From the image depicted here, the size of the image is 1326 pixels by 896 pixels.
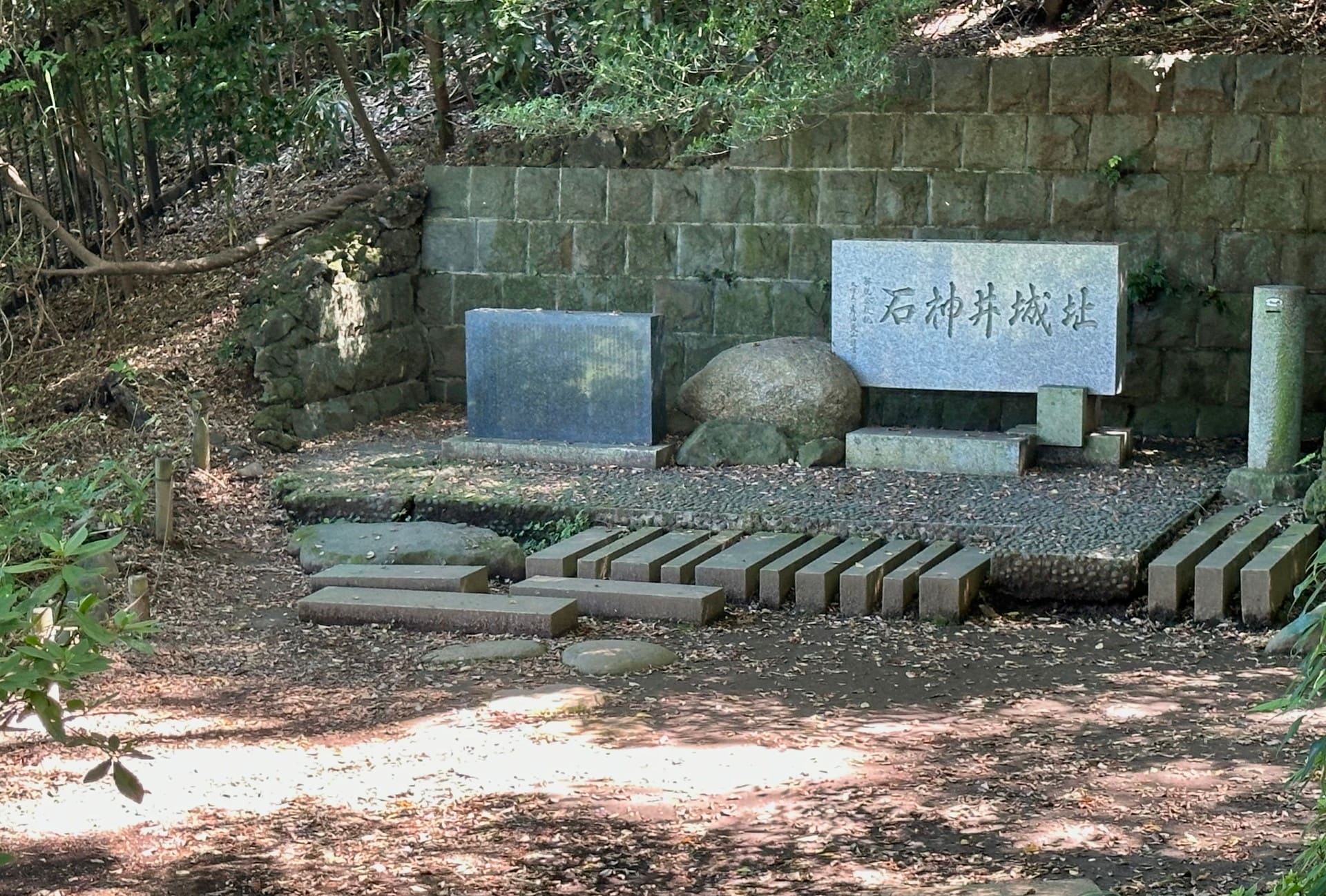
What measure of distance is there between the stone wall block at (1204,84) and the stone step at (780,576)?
3.99 meters

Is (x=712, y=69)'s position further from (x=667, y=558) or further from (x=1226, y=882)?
(x=1226, y=882)

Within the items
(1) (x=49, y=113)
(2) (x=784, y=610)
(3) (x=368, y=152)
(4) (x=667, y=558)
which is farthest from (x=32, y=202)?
(2) (x=784, y=610)

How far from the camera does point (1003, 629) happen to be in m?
6.56

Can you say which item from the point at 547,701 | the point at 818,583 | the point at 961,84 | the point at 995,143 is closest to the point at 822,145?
the point at 961,84

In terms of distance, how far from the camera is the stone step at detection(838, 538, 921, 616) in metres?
6.68

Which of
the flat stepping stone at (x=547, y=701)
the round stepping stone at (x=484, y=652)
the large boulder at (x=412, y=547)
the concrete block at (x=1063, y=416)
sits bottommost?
the flat stepping stone at (x=547, y=701)

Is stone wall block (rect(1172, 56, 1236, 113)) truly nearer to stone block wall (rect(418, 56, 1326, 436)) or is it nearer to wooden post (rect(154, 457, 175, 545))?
stone block wall (rect(418, 56, 1326, 436))

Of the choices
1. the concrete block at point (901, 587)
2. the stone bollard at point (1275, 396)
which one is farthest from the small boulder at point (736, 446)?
the stone bollard at point (1275, 396)

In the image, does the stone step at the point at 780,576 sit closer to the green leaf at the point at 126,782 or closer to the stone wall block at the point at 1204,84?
the stone wall block at the point at 1204,84

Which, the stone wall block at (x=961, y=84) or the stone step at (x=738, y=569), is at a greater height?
the stone wall block at (x=961, y=84)

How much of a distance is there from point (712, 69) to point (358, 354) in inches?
110

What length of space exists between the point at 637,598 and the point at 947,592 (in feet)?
4.15

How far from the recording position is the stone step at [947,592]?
657cm

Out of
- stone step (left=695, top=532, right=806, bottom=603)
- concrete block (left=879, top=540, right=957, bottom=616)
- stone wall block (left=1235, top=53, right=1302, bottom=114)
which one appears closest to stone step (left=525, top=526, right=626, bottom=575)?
stone step (left=695, top=532, right=806, bottom=603)
